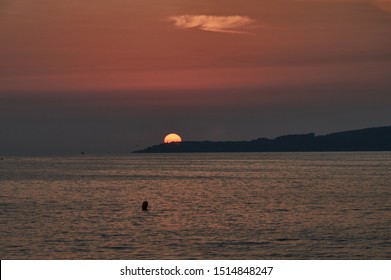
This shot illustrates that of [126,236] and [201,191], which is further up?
[201,191]

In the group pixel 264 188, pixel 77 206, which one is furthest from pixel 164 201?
pixel 264 188

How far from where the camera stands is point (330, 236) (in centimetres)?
5447

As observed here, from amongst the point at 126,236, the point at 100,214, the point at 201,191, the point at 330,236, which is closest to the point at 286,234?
the point at 330,236

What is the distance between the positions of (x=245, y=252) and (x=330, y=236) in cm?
1045

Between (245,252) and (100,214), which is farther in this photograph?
(100,214)

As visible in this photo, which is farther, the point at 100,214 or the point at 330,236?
the point at 100,214

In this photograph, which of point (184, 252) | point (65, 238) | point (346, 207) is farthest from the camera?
point (346, 207)

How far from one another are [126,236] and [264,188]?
62.8 meters
